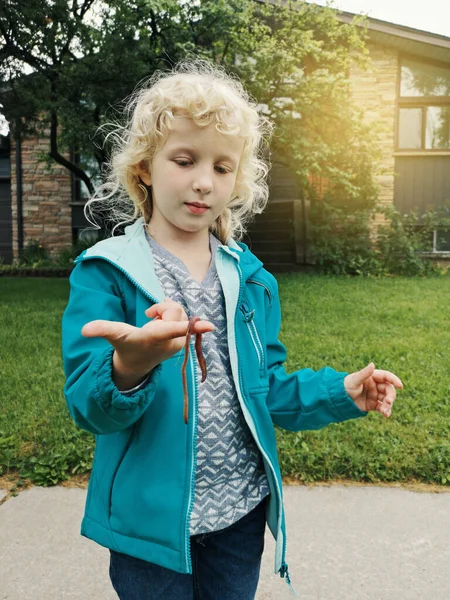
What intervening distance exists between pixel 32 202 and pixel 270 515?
612 inches

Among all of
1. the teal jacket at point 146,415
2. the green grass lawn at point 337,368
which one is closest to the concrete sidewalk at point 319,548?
the green grass lawn at point 337,368

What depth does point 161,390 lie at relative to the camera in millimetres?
1280

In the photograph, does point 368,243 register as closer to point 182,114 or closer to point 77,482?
point 77,482

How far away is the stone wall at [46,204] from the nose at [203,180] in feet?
48.8

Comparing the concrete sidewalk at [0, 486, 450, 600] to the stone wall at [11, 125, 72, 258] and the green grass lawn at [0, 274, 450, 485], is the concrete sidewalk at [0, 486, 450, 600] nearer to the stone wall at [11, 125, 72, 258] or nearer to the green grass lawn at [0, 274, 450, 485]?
the green grass lawn at [0, 274, 450, 485]

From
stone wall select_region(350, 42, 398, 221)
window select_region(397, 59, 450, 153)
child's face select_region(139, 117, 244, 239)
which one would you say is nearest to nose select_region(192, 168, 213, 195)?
child's face select_region(139, 117, 244, 239)

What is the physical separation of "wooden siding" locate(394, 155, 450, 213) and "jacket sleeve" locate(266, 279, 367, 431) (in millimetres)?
12300

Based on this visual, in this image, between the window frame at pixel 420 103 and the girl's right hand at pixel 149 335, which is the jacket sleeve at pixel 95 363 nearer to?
the girl's right hand at pixel 149 335

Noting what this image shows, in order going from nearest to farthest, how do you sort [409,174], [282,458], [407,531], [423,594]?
[423,594], [407,531], [282,458], [409,174]

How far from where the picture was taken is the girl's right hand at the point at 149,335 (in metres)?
0.94

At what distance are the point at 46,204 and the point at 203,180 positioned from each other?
603 inches

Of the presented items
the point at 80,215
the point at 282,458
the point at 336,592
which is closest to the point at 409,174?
the point at 80,215

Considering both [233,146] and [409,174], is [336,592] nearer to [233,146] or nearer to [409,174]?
[233,146]

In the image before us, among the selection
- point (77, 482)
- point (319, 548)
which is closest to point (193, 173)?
point (319, 548)
